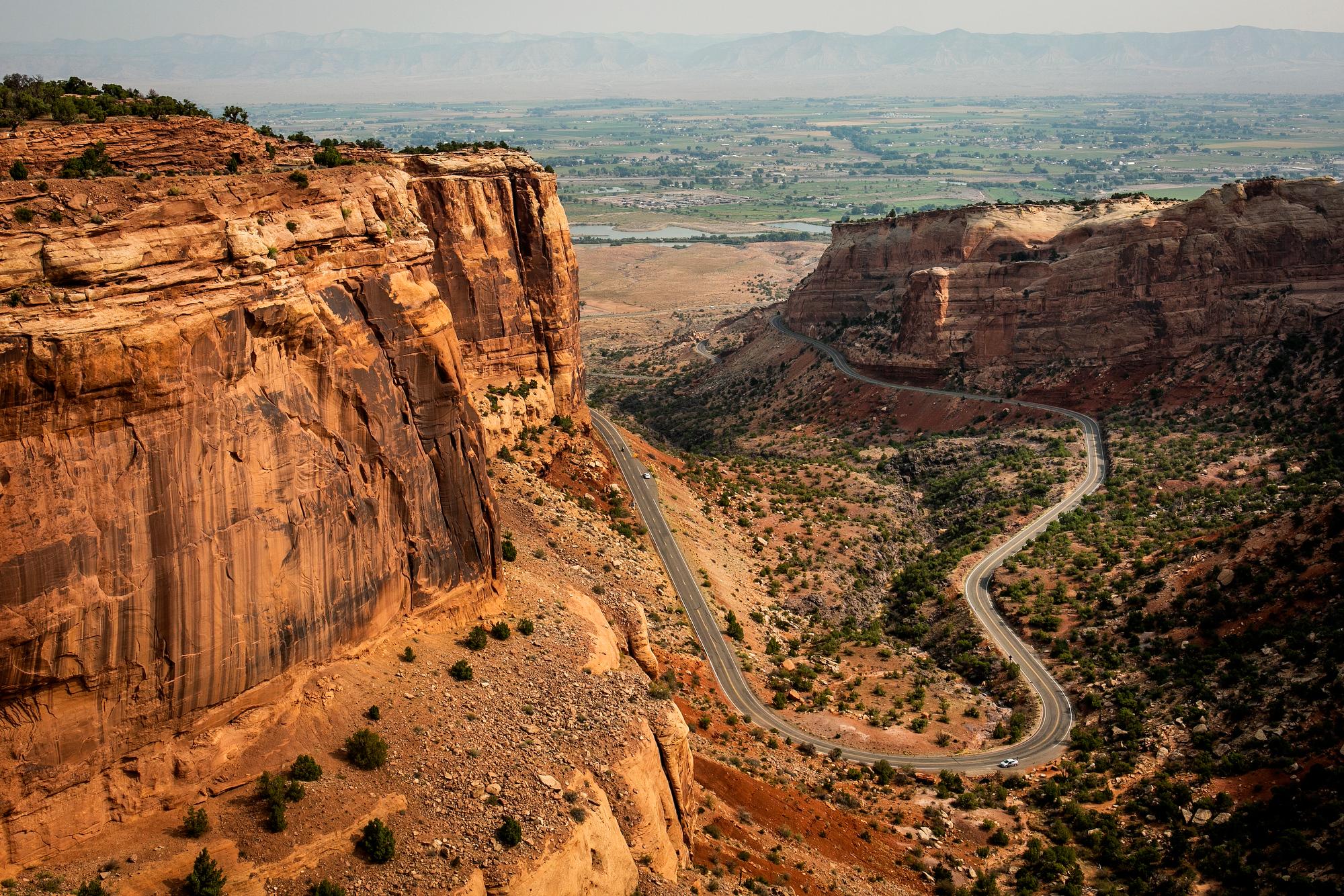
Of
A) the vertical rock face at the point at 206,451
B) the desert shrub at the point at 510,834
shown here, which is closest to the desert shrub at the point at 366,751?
the vertical rock face at the point at 206,451

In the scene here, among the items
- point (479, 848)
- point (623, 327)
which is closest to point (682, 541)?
point (479, 848)

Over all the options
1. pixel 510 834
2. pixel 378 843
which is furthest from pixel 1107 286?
pixel 378 843

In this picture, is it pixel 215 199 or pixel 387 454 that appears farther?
pixel 387 454

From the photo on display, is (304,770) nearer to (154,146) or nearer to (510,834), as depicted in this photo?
(510,834)

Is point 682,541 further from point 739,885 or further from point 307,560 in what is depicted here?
point 307,560

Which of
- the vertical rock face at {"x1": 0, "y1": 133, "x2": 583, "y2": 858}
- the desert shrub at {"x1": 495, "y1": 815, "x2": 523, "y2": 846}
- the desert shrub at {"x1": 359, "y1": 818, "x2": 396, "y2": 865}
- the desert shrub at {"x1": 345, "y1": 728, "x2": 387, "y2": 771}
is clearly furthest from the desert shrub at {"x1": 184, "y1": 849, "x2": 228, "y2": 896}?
the desert shrub at {"x1": 495, "y1": 815, "x2": 523, "y2": 846}

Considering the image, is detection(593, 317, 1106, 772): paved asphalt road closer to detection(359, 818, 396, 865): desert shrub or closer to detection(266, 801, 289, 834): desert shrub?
detection(359, 818, 396, 865): desert shrub

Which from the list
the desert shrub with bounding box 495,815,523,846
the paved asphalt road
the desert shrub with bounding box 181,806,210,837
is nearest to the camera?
the desert shrub with bounding box 181,806,210,837
